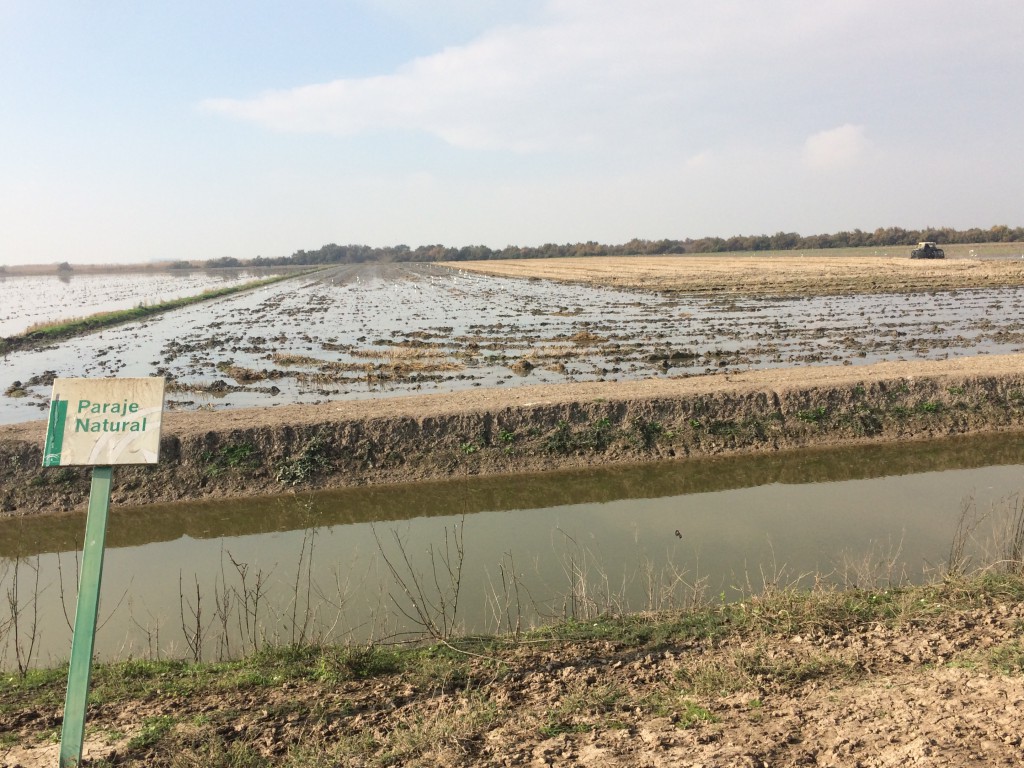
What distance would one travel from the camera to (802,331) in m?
23.5

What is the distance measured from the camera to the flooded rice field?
1750 cm

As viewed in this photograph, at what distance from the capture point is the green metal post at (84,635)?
3.89 meters

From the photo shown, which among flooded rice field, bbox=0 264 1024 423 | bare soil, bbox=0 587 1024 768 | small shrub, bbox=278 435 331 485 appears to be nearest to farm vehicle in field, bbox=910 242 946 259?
flooded rice field, bbox=0 264 1024 423

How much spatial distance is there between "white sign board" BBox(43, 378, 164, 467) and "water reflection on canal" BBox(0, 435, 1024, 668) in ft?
6.51

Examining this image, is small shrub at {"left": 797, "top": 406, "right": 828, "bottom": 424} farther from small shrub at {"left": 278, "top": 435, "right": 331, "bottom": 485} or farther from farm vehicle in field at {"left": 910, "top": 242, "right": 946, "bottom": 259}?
farm vehicle in field at {"left": 910, "top": 242, "right": 946, "bottom": 259}

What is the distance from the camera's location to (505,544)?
891cm

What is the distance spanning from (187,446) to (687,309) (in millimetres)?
23528

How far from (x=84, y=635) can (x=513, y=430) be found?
861 centimetres

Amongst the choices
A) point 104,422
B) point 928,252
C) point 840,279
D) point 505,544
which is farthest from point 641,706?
point 928,252

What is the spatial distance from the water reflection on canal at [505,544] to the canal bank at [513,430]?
0.40 metres

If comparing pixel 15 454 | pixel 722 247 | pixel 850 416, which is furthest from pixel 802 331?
pixel 722 247

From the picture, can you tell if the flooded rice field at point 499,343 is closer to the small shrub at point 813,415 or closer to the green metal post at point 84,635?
the small shrub at point 813,415

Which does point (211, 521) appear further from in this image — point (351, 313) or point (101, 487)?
point (351, 313)

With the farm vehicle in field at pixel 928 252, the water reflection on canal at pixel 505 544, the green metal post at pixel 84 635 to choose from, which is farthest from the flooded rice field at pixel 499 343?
the farm vehicle in field at pixel 928 252
